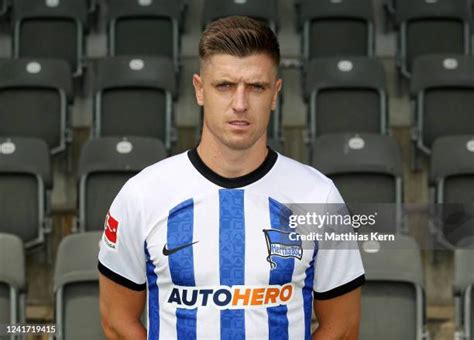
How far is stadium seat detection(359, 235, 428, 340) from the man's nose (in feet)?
5.90

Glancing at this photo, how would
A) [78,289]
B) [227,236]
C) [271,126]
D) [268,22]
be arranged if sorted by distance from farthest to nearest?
[268,22], [271,126], [78,289], [227,236]

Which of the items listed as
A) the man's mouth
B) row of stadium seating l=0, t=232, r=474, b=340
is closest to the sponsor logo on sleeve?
the man's mouth

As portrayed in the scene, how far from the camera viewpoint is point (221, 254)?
6.16ft

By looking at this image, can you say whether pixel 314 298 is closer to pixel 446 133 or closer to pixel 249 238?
pixel 249 238

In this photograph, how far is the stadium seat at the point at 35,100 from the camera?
5270 millimetres

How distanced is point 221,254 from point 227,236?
0.14 feet

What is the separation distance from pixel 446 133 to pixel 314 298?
137 inches

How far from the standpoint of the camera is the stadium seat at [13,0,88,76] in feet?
19.8

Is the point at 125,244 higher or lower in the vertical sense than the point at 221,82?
lower

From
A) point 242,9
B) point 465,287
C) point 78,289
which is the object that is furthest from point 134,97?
point 465,287

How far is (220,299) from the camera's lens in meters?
1.87

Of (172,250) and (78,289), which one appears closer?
(172,250)

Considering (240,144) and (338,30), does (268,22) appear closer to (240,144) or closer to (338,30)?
(338,30)

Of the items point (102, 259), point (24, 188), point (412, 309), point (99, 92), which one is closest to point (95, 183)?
point (24, 188)
